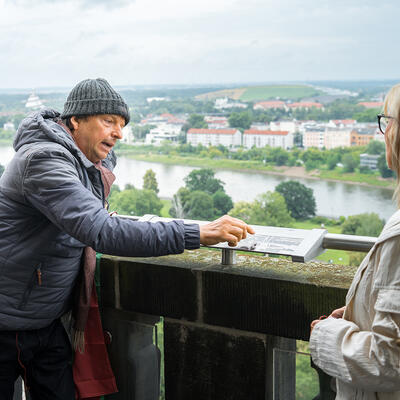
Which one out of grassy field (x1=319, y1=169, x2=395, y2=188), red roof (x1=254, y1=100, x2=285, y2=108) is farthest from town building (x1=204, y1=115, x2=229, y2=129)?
grassy field (x1=319, y1=169, x2=395, y2=188)

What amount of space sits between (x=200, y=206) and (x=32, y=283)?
38.7 meters

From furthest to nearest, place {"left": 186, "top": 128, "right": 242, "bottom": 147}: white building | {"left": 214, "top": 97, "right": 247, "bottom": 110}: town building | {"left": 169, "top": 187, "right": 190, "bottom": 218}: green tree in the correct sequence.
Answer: {"left": 214, "top": 97, "right": 247, "bottom": 110}: town building → {"left": 186, "top": 128, "right": 242, "bottom": 147}: white building → {"left": 169, "top": 187, "right": 190, "bottom": 218}: green tree

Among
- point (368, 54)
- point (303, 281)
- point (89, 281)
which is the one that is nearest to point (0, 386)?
point (89, 281)

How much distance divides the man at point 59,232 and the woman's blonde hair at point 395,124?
58 cm

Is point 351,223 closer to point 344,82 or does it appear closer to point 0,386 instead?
point 344,82

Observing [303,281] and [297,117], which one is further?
[297,117]

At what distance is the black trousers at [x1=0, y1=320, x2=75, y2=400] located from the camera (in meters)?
1.69

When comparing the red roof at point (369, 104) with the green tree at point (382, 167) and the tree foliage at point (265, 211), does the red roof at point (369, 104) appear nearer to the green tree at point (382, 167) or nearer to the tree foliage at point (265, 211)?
the green tree at point (382, 167)

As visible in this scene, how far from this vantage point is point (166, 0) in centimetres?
9250

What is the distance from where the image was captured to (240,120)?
53562 millimetres

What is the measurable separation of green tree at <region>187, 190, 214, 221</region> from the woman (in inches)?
1489

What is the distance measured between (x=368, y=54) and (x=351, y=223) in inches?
1831

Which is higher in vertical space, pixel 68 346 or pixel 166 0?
pixel 166 0

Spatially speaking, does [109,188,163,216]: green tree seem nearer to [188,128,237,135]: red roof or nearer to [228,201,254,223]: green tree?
[228,201,254,223]: green tree
